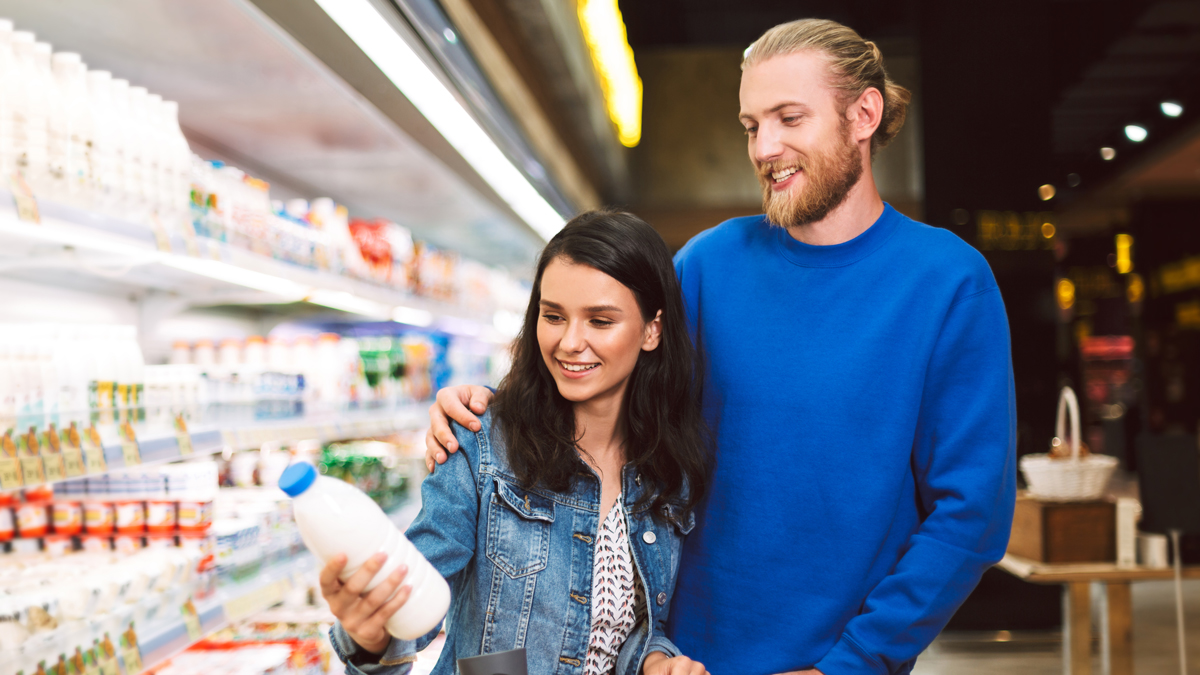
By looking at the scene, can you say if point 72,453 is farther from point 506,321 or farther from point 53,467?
point 506,321

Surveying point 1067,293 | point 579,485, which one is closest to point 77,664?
point 579,485

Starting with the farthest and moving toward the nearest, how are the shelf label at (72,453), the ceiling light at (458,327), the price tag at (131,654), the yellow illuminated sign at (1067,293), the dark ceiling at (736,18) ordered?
the yellow illuminated sign at (1067,293)
the dark ceiling at (736,18)
the ceiling light at (458,327)
the price tag at (131,654)
the shelf label at (72,453)

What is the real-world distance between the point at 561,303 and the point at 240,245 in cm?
118

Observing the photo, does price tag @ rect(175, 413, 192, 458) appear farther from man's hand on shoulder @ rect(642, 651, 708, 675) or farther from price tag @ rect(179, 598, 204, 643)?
man's hand on shoulder @ rect(642, 651, 708, 675)

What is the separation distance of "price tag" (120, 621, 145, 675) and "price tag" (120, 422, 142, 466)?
0.34 metres

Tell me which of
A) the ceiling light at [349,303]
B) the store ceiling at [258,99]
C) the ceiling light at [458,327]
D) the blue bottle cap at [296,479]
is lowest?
the blue bottle cap at [296,479]

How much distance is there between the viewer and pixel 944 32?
506 centimetres

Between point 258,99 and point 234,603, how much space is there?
52.9 inches

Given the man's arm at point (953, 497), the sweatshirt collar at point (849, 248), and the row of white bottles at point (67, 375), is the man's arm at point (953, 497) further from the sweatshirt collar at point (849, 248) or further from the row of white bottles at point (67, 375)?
the row of white bottles at point (67, 375)

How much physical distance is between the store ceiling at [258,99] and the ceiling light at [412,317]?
0.47 m

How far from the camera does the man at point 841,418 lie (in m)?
1.40

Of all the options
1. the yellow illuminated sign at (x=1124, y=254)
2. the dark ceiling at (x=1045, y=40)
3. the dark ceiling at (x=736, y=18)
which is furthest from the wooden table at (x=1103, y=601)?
the yellow illuminated sign at (x=1124, y=254)

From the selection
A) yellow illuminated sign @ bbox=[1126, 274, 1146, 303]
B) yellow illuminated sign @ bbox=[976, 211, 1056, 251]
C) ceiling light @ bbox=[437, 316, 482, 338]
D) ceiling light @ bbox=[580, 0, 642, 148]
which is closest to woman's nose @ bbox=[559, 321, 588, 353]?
ceiling light @ bbox=[580, 0, 642, 148]

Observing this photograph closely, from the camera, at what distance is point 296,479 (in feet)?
3.09
